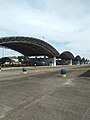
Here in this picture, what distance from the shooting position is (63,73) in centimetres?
1916

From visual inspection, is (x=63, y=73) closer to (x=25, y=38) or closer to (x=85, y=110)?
(x=85, y=110)

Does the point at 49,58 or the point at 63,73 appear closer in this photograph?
the point at 63,73

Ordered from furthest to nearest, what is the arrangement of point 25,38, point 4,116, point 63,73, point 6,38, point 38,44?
point 38,44 < point 25,38 < point 6,38 < point 63,73 < point 4,116

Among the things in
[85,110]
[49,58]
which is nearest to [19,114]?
[85,110]

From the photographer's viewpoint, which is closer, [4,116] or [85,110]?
[4,116]

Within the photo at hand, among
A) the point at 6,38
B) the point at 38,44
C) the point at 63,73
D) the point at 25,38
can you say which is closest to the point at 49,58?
the point at 38,44

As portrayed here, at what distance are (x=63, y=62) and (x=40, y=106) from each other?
11634 cm

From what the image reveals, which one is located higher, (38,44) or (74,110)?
(38,44)

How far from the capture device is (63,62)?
121250 mm

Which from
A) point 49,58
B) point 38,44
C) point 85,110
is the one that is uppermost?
point 38,44

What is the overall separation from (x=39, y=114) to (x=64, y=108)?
4.15 ft

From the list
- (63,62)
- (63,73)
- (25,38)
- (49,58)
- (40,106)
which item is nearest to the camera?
(40,106)

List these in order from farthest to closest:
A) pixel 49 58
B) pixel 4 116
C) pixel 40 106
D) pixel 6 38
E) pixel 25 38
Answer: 1. pixel 49 58
2. pixel 25 38
3. pixel 6 38
4. pixel 40 106
5. pixel 4 116

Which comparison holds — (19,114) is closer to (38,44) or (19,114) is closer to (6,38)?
(6,38)
